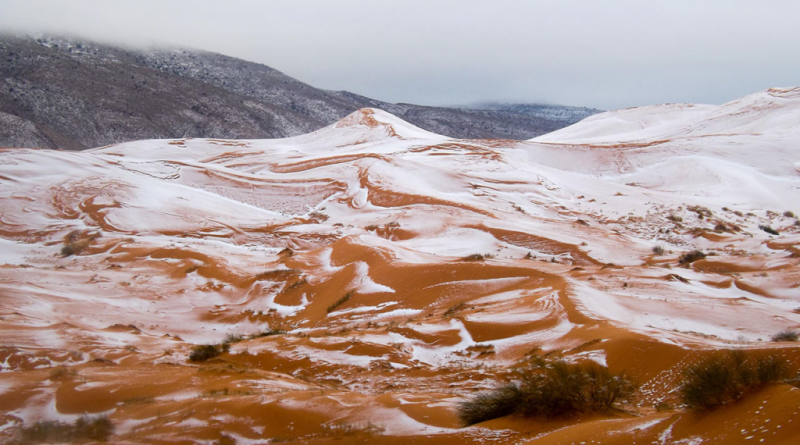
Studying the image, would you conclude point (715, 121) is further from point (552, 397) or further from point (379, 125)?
point (552, 397)

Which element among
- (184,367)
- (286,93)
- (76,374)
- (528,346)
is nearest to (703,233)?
(528,346)

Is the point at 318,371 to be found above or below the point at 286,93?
below

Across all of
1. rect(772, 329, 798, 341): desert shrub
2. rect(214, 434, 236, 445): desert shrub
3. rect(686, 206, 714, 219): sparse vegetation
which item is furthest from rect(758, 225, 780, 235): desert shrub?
rect(214, 434, 236, 445): desert shrub

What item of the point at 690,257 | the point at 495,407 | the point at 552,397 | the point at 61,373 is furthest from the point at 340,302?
the point at 690,257

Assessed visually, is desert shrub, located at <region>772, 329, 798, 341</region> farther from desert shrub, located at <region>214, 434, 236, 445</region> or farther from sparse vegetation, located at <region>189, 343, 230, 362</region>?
sparse vegetation, located at <region>189, 343, 230, 362</region>

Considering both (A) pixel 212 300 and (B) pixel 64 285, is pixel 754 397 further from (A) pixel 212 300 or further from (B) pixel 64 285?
(B) pixel 64 285

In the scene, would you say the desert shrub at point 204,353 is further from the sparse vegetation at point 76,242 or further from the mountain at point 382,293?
the sparse vegetation at point 76,242
